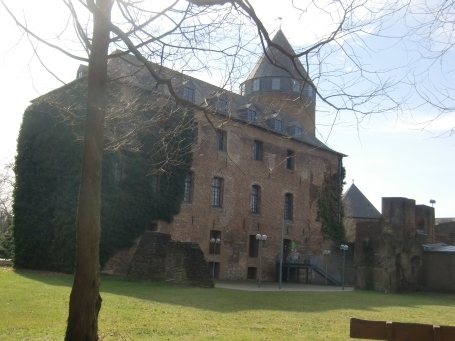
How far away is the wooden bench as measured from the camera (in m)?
5.17

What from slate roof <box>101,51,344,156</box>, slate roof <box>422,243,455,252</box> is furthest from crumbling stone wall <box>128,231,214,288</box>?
slate roof <box>422,243,455,252</box>

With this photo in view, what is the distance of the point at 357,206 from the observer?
147 feet

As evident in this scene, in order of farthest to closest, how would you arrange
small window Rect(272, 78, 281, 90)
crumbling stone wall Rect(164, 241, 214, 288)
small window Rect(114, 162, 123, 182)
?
small window Rect(272, 78, 281, 90) < small window Rect(114, 162, 123, 182) < crumbling stone wall Rect(164, 241, 214, 288)

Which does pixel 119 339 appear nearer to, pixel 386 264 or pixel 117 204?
pixel 117 204

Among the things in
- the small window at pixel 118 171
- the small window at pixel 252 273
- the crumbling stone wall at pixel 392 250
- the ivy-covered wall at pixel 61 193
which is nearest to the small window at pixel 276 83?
the crumbling stone wall at pixel 392 250

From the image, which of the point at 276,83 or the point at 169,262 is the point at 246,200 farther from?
the point at 169,262

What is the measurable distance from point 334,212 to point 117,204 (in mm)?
17242

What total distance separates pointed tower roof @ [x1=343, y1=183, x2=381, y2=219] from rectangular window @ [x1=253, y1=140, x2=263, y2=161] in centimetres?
1498

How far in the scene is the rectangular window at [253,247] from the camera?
3108cm

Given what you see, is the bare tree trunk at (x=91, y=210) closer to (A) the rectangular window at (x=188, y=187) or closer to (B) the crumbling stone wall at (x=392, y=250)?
(A) the rectangular window at (x=188, y=187)

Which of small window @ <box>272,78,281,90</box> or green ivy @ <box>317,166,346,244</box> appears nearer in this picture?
green ivy @ <box>317,166,346,244</box>

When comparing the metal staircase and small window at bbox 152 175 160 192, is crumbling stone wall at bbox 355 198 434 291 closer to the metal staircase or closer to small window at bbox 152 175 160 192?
the metal staircase

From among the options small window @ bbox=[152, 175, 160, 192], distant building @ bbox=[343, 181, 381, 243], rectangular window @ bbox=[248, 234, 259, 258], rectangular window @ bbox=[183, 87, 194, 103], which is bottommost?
rectangular window @ bbox=[248, 234, 259, 258]

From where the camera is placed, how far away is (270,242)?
3197 centimetres
